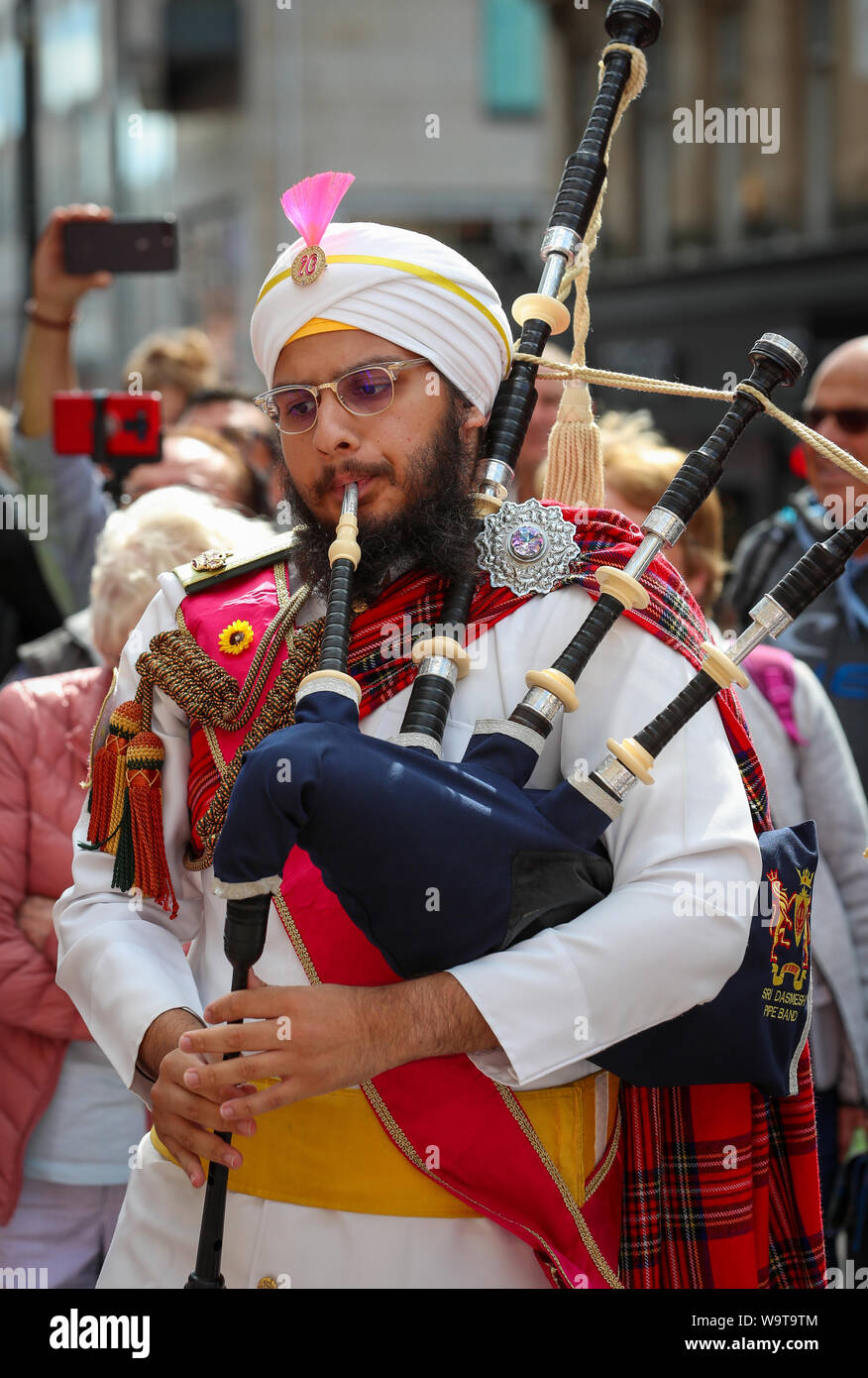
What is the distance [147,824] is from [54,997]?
41.4 inches

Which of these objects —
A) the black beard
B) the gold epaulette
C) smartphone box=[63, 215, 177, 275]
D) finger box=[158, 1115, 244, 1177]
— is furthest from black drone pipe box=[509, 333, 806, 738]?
smartphone box=[63, 215, 177, 275]

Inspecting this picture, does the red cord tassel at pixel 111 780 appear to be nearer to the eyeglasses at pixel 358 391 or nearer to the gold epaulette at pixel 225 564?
the gold epaulette at pixel 225 564

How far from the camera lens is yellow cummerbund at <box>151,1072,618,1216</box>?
88.4 inches

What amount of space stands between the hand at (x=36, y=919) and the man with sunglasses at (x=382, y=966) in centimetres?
88

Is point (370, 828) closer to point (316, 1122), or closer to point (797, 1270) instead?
point (316, 1122)

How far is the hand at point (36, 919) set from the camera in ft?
11.1

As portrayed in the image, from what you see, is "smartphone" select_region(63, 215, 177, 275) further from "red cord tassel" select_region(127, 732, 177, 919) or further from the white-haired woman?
"red cord tassel" select_region(127, 732, 177, 919)

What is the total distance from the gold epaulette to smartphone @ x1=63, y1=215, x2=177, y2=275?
6.46 ft

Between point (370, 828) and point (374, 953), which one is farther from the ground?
point (370, 828)

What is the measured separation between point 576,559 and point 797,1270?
107cm

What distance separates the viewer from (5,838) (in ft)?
11.1

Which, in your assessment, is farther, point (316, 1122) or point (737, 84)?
point (737, 84)

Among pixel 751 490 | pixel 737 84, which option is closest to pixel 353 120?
pixel 737 84

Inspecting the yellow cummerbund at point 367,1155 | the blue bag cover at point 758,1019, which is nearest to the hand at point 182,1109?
the yellow cummerbund at point 367,1155
